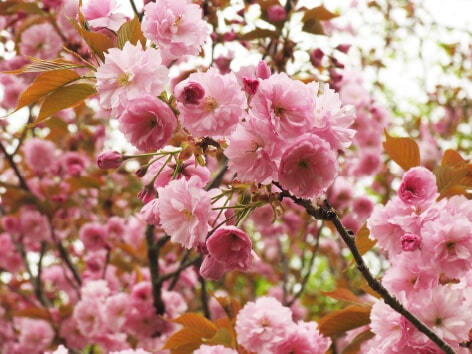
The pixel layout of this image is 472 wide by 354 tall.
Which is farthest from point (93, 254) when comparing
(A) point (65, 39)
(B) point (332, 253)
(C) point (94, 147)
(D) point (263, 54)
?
(B) point (332, 253)

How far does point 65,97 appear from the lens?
44.4 inches

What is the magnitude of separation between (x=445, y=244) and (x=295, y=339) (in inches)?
18.5

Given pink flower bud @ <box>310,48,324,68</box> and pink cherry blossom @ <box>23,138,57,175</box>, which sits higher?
pink cherry blossom @ <box>23,138,57,175</box>

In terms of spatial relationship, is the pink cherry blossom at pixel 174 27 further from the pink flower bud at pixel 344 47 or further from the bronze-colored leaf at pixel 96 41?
the pink flower bud at pixel 344 47

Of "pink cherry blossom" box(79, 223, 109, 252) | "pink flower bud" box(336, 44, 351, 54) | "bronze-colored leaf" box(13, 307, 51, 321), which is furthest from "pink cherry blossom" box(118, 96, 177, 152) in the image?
"pink cherry blossom" box(79, 223, 109, 252)

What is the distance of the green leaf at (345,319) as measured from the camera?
4.54 feet

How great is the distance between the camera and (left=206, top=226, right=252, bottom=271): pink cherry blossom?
3.33ft

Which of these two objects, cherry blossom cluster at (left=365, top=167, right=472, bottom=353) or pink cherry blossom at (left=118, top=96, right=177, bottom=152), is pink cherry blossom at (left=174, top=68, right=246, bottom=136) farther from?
A: cherry blossom cluster at (left=365, top=167, right=472, bottom=353)

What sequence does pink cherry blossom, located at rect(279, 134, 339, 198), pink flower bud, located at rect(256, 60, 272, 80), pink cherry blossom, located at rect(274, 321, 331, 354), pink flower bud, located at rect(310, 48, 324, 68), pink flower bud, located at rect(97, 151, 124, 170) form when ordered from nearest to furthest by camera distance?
pink cherry blossom, located at rect(279, 134, 339, 198)
pink flower bud, located at rect(256, 60, 272, 80)
pink flower bud, located at rect(97, 151, 124, 170)
pink cherry blossom, located at rect(274, 321, 331, 354)
pink flower bud, located at rect(310, 48, 324, 68)

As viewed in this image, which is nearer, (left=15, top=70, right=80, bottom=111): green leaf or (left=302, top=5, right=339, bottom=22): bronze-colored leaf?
(left=15, top=70, right=80, bottom=111): green leaf

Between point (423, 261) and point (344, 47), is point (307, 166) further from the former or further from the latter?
point (344, 47)

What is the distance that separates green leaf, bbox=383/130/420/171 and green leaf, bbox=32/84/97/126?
70cm

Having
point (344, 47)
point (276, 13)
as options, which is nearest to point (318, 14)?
point (276, 13)

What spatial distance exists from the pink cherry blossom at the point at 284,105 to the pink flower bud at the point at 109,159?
0.35m
